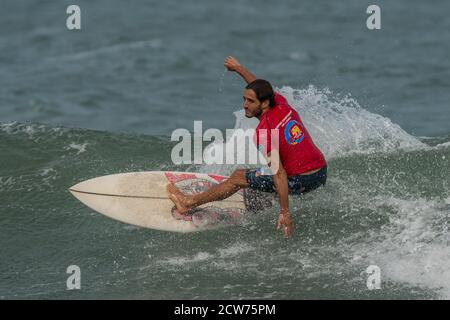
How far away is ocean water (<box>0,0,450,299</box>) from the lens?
27.3 ft

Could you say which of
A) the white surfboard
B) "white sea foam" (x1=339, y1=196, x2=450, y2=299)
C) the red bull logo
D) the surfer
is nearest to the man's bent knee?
the surfer

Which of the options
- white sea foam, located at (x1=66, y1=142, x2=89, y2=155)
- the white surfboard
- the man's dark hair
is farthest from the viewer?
white sea foam, located at (x1=66, y1=142, x2=89, y2=155)

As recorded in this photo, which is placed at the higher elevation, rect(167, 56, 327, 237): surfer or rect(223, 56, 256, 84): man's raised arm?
rect(223, 56, 256, 84): man's raised arm

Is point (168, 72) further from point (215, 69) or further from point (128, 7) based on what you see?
point (128, 7)

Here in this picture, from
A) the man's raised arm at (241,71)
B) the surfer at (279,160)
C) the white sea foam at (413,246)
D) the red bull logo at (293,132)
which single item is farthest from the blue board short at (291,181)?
the man's raised arm at (241,71)

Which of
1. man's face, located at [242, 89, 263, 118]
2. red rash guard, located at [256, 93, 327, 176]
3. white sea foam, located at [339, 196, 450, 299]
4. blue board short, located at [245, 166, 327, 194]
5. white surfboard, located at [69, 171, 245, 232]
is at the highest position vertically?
man's face, located at [242, 89, 263, 118]

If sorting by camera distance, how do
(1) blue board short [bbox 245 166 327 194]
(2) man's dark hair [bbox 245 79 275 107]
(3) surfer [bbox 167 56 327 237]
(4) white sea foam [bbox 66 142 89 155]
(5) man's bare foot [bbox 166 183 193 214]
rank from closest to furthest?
(3) surfer [bbox 167 56 327 237] < (2) man's dark hair [bbox 245 79 275 107] < (1) blue board short [bbox 245 166 327 194] < (5) man's bare foot [bbox 166 183 193 214] < (4) white sea foam [bbox 66 142 89 155]

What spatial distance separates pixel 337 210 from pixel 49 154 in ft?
15.0

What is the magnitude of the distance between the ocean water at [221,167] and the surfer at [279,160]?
597mm

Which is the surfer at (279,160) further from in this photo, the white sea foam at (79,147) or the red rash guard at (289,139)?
the white sea foam at (79,147)

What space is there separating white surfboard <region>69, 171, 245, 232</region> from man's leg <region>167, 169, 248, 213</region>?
0.23 m

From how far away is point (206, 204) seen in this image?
948 centimetres

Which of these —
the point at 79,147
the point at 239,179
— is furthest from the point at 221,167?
the point at 79,147

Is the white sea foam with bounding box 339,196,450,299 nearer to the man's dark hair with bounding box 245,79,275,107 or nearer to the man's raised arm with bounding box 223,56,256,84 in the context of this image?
the man's dark hair with bounding box 245,79,275,107
